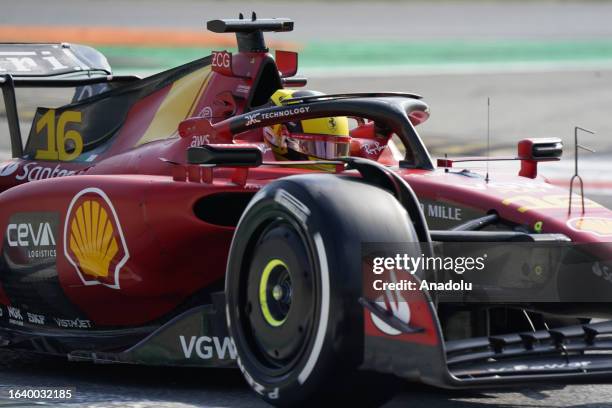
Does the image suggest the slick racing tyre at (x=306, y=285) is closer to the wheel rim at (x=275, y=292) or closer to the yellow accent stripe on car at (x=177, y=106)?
the wheel rim at (x=275, y=292)

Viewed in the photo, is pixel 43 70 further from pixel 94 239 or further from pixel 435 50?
pixel 435 50

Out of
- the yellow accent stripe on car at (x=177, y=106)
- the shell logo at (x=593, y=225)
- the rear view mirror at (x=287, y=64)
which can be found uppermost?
the rear view mirror at (x=287, y=64)

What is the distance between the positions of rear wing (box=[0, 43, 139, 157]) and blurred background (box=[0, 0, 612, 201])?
5.83 meters

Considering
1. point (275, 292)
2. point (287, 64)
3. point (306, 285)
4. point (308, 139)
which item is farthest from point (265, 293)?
point (287, 64)

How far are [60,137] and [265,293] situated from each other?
11.0 feet

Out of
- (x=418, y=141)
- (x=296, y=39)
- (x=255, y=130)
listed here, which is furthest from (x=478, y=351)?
(x=296, y=39)

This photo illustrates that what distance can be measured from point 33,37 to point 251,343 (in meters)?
24.1

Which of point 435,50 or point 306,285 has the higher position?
point 306,285

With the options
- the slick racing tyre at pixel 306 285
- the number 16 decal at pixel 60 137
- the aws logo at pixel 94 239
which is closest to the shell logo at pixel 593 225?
the slick racing tyre at pixel 306 285

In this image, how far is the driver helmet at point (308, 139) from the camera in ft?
22.5

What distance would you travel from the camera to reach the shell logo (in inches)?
220

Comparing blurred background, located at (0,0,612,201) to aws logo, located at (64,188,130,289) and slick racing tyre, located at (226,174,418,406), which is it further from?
slick racing tyre, located at (226,174,418,406)

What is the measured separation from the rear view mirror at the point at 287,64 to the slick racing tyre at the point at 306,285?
309 cm

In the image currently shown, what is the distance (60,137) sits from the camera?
8.09 meters
